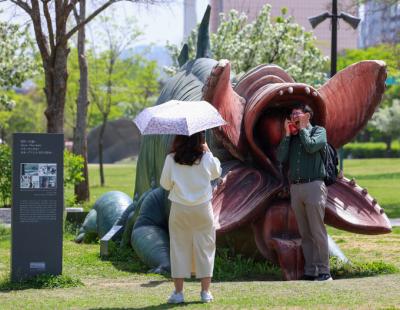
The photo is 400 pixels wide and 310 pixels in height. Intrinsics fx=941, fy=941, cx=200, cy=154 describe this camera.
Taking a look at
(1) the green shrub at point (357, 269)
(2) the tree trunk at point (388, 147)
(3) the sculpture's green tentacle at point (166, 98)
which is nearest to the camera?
(1) the green shrub at point (357, 269)

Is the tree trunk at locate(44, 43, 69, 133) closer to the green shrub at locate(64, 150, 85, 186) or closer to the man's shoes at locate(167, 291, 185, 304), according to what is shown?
the green shrub at locate(64, 150, 85, 186)

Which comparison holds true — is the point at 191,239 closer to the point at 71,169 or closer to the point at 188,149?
the point at 188,149

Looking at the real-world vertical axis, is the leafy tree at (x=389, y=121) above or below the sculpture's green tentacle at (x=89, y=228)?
above

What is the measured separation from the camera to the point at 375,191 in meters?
28.0

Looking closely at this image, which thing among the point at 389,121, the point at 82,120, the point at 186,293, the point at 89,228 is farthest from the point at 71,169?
the point at 389,121

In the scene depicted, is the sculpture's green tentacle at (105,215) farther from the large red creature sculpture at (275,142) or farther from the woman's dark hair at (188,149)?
the woman's dark hair at (188,149)

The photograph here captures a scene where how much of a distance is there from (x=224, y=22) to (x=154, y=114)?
81.8 feet

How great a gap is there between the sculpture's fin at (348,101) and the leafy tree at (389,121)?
53.4 m

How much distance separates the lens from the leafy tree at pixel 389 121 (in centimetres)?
6397

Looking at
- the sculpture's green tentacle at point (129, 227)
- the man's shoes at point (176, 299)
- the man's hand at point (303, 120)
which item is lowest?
the man's shoes at point (176, 299)

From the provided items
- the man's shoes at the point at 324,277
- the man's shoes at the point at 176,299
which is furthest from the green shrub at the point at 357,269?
the man's shoes at the point at 176,299

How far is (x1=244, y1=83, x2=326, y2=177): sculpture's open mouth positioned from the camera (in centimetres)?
1020

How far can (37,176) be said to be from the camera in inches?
372

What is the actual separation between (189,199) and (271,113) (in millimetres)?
2774
